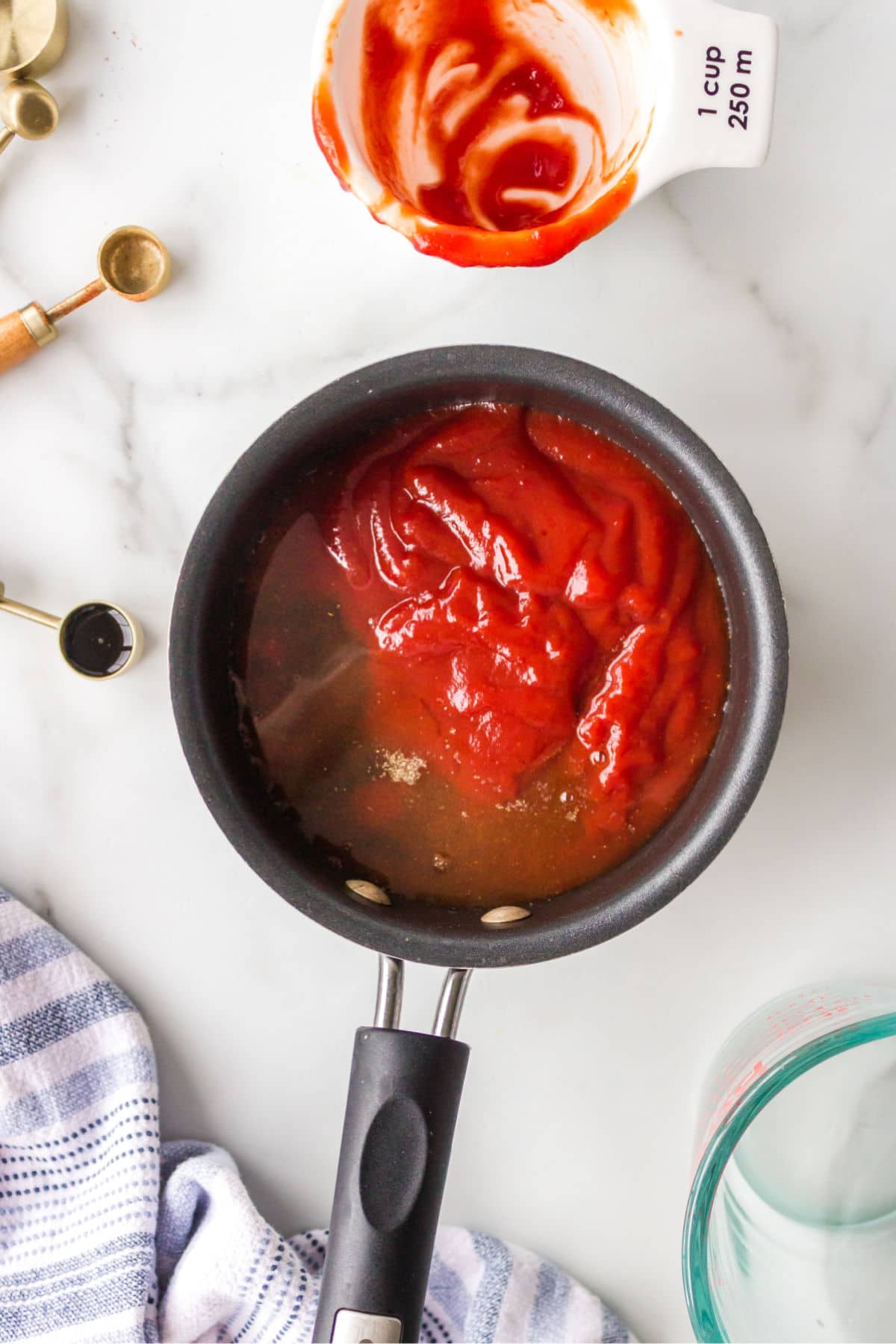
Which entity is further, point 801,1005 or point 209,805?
point 801,1005

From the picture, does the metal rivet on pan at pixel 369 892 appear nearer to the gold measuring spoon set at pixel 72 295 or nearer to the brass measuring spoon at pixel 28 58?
the gold measuring spoon set at pixel 72 295

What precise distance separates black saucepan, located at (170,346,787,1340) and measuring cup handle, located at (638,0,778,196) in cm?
18

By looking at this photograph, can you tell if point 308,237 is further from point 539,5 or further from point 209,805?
point 209,805

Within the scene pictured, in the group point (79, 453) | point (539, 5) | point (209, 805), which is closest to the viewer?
point (209, 805)

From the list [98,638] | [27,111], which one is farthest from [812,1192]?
[27,111]

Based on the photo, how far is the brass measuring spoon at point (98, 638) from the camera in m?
1.00

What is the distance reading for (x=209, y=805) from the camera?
2.63 ft

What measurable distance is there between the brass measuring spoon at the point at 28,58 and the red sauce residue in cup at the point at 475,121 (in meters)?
0.27

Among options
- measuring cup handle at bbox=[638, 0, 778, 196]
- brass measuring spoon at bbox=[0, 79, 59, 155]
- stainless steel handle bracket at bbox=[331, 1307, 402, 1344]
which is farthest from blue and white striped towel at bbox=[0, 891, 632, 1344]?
measuring cup handle at bbox=[638, 0, 778, 196]

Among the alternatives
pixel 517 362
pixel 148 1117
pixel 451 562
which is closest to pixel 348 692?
pixel 451 562

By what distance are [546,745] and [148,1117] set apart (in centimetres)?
51

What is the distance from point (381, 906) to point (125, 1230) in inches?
17.2

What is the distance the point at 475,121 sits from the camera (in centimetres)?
95

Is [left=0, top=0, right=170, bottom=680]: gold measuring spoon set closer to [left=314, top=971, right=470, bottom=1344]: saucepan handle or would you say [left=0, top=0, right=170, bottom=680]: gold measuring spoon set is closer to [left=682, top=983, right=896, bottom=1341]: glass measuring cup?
[left=314, top=971, right=470, bottom=1344]: saucepan handle
